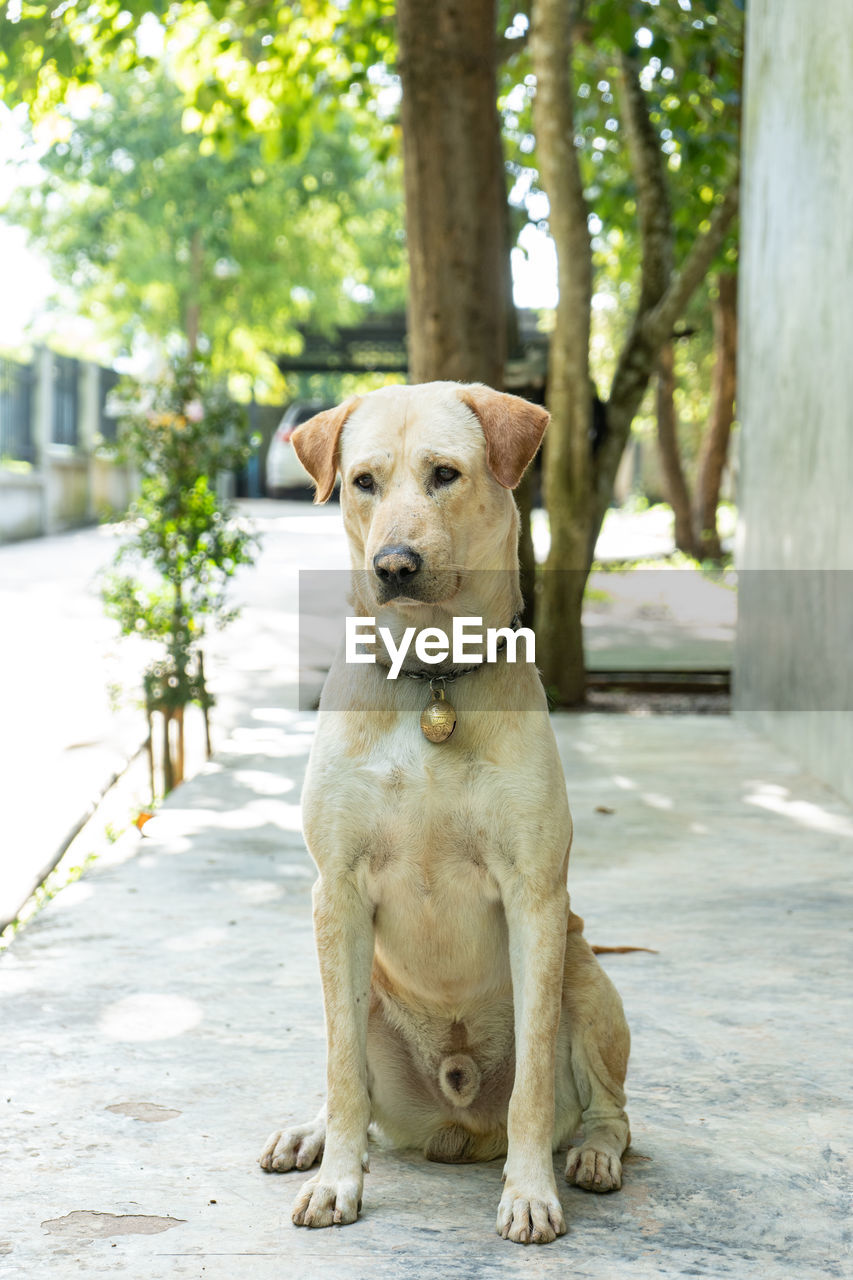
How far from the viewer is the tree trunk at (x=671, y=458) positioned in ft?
63.8

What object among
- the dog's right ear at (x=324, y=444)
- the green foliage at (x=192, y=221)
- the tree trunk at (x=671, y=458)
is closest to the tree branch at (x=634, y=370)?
the dog's right ear at (x=324, y=444)

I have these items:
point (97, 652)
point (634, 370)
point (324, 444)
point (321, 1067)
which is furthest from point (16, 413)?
point (324, 444)

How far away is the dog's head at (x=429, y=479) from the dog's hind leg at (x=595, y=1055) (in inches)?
33.4

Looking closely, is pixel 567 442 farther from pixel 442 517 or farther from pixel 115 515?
pixel 442 517

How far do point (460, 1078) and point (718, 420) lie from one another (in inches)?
686

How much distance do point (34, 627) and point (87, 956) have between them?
331 inches

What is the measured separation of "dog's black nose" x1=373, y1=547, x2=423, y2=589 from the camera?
2.57m

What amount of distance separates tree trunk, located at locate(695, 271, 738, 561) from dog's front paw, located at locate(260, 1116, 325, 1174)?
53.9 ft

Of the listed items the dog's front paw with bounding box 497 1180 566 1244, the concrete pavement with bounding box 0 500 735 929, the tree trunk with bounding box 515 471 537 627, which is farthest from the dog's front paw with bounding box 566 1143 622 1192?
the tree trunk with bounding box 515 471 537 627

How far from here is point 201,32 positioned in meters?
11.1

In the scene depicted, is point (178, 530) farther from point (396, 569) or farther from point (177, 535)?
point (396, 569)

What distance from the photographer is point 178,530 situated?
723 cm

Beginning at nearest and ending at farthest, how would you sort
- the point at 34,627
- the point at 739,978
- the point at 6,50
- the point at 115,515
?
the point at 739,978 < the point at 115,515 < the point at 6,50 < the point at 34,627

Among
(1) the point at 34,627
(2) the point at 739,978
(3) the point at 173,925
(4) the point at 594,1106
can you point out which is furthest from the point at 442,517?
(1) the point at 34,627
